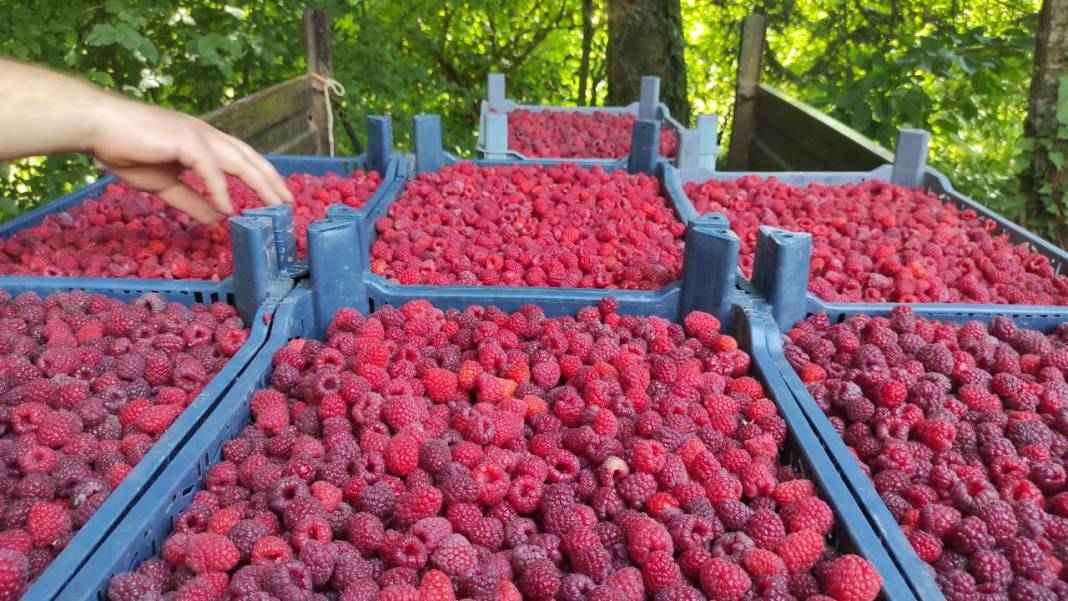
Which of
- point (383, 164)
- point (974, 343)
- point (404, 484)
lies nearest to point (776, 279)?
point (974, 343)

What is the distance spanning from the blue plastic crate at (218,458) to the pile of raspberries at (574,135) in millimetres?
2304

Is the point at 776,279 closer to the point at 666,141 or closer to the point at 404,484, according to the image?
the point at 404,484

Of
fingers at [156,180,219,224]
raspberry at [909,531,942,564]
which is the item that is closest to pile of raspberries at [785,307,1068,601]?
raspberry at [909,531,942,564]

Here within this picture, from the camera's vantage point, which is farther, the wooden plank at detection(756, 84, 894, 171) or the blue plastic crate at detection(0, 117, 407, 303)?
the wooden plank at detection(756, 84, 894, 171)

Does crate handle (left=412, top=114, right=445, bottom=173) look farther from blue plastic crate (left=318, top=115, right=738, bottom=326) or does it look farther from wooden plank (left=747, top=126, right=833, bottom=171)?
wooden plank (left=747, top=126, right=833, bottom=171)

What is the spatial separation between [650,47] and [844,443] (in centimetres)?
537

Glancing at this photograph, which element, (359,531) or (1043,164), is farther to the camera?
(1043,164)

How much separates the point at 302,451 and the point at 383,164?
6.72 ft

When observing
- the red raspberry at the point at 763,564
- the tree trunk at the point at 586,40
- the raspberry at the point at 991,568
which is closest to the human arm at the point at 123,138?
the red raspberry at the point at 763,564

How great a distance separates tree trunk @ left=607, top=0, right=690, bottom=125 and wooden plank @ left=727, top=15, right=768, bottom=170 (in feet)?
3.14

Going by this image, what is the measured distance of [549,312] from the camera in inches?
75.1

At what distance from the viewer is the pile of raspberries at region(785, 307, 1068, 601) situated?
3.90ft

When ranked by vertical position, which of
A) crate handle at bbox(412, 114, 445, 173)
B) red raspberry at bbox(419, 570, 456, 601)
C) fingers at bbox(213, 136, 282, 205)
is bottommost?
red raspberry at bbox(419, 570, 456, 601)

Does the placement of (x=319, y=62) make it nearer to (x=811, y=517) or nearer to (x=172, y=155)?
(x=172, y=155)
